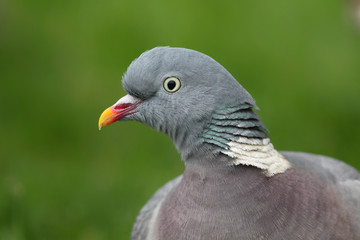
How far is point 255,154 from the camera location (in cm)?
269

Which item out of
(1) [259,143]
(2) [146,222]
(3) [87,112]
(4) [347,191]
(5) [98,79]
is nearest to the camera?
(1) [259,143]

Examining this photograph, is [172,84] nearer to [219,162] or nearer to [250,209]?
[219,162]

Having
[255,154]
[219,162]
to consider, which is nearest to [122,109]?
[219,162]

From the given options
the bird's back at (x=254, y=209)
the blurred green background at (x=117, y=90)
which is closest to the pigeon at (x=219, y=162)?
the bird's back at (x=254, y=209)

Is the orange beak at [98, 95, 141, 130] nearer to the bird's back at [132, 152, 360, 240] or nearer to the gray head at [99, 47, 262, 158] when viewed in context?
the gray head at [99, 47, 262, 158]

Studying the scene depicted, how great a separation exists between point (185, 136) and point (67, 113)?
3.56m

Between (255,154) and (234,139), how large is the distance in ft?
0.40

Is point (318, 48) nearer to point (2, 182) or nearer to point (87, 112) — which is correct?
point (87, 112)

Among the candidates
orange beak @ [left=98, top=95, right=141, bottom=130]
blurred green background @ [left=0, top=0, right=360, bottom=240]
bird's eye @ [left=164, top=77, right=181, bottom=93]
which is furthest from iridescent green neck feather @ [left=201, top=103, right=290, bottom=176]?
blurred green background @ [left=0, top=0, right=360, bottom=240]

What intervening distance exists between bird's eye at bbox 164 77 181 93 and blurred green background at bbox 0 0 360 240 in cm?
207

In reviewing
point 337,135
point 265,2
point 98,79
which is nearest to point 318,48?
point 265,2

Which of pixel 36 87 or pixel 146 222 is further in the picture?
pixel 36 87

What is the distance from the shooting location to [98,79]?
6.48 m

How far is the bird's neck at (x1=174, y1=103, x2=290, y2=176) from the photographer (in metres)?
2.65
